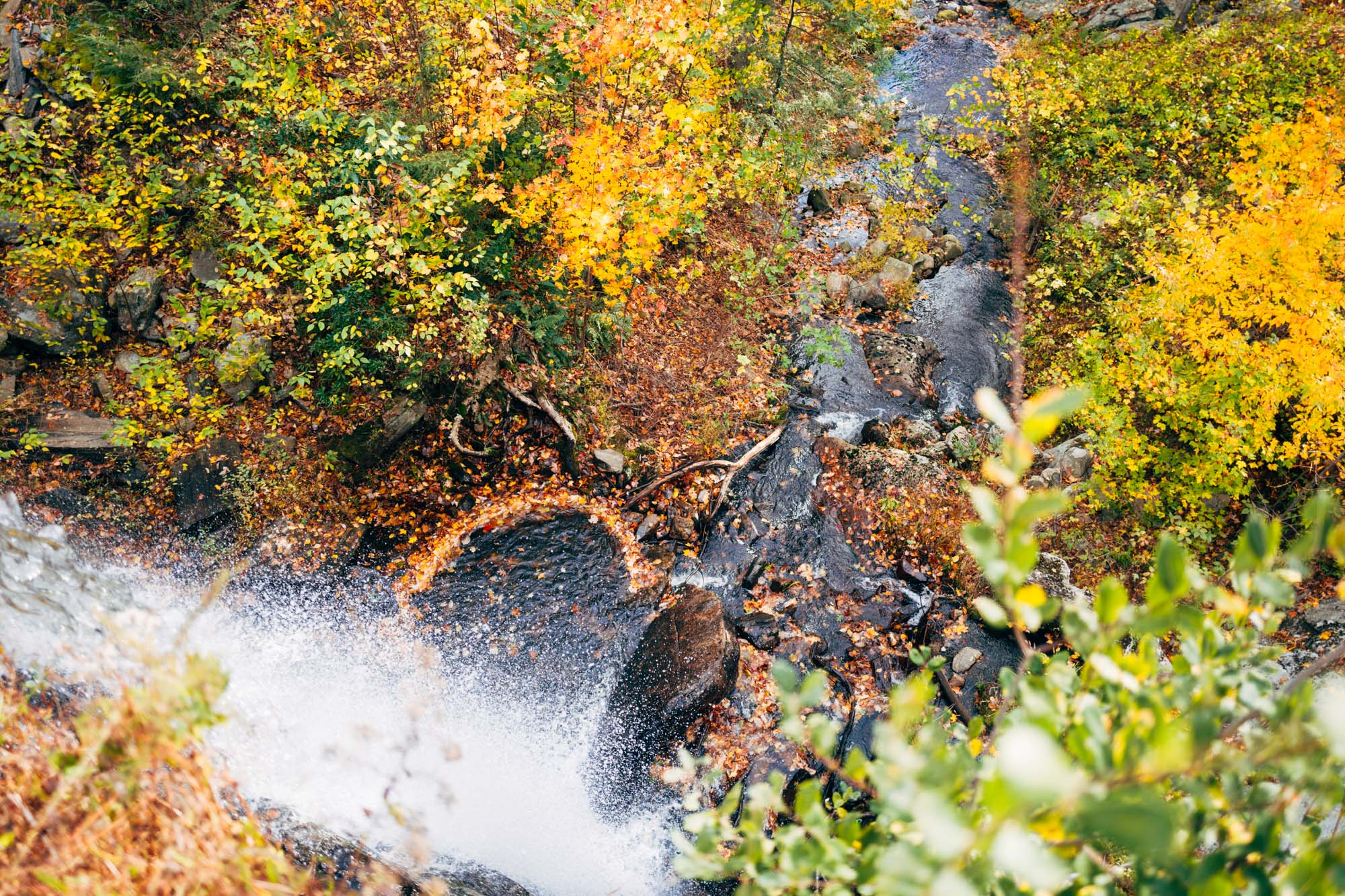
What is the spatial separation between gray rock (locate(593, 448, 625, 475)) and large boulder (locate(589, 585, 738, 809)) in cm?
225

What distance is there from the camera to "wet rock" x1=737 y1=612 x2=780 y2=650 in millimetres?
7199

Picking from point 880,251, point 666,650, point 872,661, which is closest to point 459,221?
point 666,650

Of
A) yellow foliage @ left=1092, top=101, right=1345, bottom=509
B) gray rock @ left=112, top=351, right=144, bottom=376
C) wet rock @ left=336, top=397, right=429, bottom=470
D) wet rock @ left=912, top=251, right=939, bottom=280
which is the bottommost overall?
gray rock @ left=112, top=351, right=144, bottom=376

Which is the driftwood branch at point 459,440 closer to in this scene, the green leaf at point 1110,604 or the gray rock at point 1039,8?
the green leaf at point 1110,604

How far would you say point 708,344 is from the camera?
9.98 metres

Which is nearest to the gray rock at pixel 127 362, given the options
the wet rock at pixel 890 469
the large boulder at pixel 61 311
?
the large boulder at pixel 61 311

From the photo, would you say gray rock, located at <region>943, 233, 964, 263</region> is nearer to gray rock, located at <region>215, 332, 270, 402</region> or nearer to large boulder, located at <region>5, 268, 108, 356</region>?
gray rock, located at <region>215, 332, 270, 402</region>

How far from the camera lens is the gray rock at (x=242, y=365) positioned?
7.50 metres

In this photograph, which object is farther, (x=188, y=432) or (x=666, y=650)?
(x=188, y=432)

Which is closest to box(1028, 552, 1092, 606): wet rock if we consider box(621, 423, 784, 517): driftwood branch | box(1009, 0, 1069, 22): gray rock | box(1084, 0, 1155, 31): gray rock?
box(621, 423, 784, 517): driftwood branch

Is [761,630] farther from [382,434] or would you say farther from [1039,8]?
[1039,8]

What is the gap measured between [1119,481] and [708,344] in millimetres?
6183

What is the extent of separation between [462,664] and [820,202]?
444 inches

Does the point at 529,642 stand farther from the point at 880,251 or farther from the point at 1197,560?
the point at 880,251
